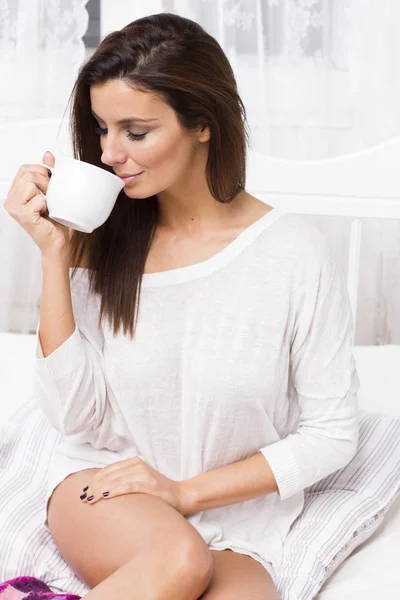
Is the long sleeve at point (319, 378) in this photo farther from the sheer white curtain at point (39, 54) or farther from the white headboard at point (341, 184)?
the sheer white curtain at point (39, 54)

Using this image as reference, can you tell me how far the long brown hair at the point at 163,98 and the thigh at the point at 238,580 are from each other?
36 centimetres

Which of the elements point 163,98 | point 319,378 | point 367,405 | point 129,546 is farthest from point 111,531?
point 367,405

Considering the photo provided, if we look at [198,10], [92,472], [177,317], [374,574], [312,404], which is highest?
[198,10]

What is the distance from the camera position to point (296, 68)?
2326mm

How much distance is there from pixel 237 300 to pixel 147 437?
26 centimetres

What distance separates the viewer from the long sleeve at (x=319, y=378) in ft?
4.06

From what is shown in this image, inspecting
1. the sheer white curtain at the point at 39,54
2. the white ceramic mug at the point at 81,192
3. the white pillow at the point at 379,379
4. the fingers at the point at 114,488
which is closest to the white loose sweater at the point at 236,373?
the fingers at the point at 114,488

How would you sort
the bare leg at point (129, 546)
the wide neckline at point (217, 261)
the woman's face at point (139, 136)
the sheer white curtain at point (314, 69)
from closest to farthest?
the bare leg at point (129, 546), the woman's face at point (139, 136), the wide neckline at point (217, 261), the sheer white curtain at point (314, 69)

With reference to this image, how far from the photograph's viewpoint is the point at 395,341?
2.49 meters

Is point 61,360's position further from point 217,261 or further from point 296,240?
point 296,240

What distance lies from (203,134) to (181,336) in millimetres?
296

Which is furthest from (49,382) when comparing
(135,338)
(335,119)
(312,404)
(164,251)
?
(335,119)

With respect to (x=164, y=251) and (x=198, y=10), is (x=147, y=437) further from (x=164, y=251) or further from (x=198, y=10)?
(x=198, y=10)

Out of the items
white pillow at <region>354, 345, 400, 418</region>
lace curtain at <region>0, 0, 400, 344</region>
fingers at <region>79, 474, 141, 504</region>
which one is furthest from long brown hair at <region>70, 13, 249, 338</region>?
lace curtain at <region>0, 0, 400, 344</region>
